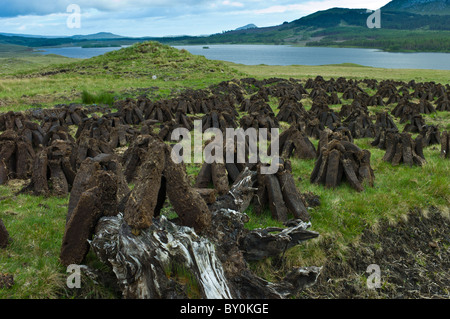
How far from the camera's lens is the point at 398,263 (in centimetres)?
640

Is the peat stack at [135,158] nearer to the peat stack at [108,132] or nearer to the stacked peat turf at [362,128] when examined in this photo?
the peat stack at [108,132]

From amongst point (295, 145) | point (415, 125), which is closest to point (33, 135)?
point (295, 145)

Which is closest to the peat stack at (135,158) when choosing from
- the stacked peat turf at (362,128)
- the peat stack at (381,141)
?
the peat stack at (381,141)

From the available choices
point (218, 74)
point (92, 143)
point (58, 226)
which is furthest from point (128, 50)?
point (58, 226)

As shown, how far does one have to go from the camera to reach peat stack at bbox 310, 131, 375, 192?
316 inches

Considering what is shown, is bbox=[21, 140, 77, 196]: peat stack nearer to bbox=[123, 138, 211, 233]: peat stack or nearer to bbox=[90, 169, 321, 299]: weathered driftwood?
bbox=[90, 169, 321, 299]: weathered driftwood

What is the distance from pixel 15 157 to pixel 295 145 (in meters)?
7.92

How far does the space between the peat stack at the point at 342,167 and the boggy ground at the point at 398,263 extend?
4.26ft

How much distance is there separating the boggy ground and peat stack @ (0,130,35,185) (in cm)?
762

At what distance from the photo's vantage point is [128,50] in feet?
148

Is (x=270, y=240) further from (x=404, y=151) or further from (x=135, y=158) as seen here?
(x=404, y=151)

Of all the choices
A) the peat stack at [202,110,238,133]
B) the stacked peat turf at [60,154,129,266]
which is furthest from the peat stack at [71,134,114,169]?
the peat stack at [202,110,238,133]
